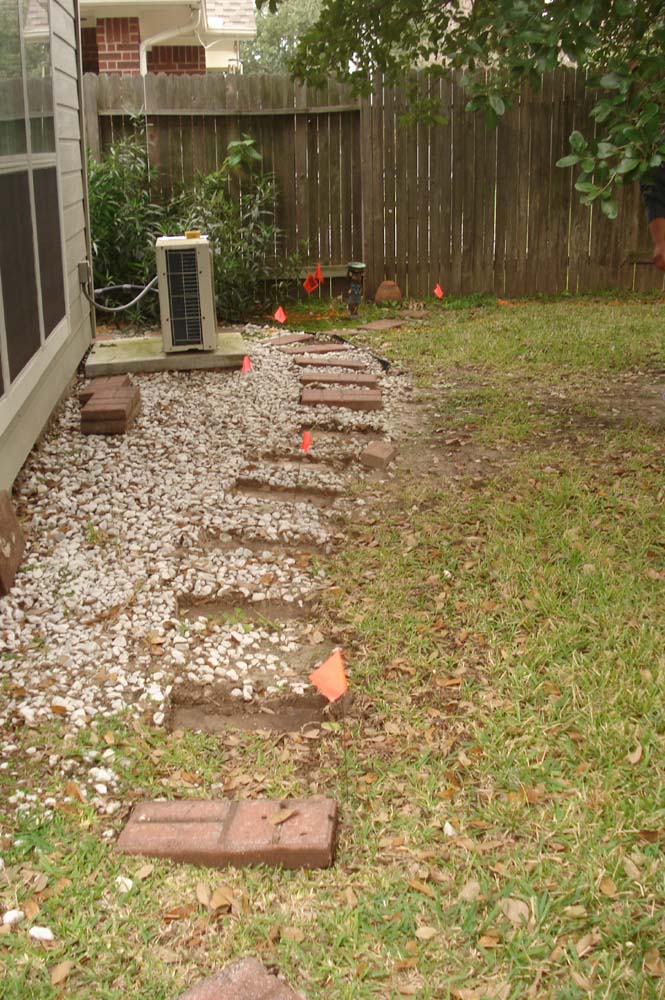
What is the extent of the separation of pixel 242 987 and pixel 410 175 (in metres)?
9.11

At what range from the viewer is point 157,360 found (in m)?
7.13

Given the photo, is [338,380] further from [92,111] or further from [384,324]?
[92,111]

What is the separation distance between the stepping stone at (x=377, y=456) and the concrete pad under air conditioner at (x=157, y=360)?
84.6 inches

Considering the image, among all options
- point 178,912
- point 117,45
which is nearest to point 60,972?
point 178,912

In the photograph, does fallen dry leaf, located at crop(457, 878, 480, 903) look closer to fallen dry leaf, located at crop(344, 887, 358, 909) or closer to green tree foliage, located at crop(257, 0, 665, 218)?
fallen dry leaf, located at crop(344, 887, 358, 909)

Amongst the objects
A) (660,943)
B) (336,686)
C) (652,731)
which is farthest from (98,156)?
(660,943)

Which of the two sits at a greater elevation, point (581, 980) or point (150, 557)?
point (150, 557)

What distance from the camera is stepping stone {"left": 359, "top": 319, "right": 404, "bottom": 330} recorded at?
908 centimetres

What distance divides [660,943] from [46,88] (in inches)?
226

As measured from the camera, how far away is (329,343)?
8.34 metres

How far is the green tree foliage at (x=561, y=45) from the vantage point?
4.17 metres

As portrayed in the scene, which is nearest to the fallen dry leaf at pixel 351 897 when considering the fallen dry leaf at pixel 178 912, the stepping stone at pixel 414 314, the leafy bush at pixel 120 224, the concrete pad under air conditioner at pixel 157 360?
the fallen dry leaf at pixel 178 912

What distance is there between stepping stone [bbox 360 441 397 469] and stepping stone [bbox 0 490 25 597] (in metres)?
1.94

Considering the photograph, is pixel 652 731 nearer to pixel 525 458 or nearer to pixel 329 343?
pixel 525 458
